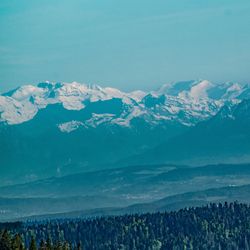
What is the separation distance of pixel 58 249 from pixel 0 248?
8119 millimetres

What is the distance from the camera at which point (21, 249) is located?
520ft

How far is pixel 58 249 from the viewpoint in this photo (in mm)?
165375

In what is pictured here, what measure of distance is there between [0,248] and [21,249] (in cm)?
625

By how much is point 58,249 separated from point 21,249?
8291 millimetres
